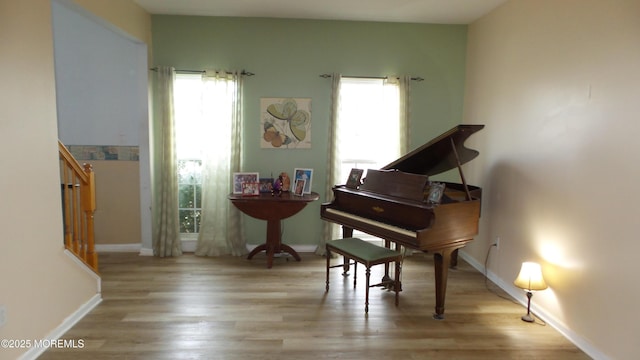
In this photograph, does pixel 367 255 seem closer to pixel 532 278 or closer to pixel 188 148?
pixel 532 278

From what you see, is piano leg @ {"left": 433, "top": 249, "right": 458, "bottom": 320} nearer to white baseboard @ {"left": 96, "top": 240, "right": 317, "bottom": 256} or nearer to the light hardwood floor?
the light hardwood floor

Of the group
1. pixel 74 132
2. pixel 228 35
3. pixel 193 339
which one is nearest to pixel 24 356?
pixel 193 339

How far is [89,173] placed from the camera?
3162 millimetres

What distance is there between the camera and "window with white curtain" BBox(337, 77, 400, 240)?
443cm

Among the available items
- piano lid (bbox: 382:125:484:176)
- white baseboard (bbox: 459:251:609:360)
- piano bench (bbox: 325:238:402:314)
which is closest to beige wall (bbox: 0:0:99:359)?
piano bench (bbox: 325:238:402:314)

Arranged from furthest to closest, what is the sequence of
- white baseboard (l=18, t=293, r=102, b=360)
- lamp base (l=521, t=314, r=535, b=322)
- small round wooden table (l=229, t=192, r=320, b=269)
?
small round wooden table (l=229, t=192, r=320, b=269) < lamp base (l=521, t=314, r=535, b=322) < white baseboard (l=18, t=293, r=102, b=360)

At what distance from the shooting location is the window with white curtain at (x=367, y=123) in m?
4.43

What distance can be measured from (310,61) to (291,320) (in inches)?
109

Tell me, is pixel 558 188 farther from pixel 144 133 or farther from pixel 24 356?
pixel 144 133

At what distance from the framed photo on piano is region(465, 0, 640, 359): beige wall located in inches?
32.4

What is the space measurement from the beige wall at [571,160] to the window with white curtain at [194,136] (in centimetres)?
279

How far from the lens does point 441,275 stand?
293 cm

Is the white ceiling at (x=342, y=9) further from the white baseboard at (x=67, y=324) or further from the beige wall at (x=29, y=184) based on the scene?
the white baseboard at (x=67, y=324)

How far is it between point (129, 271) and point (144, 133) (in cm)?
143
